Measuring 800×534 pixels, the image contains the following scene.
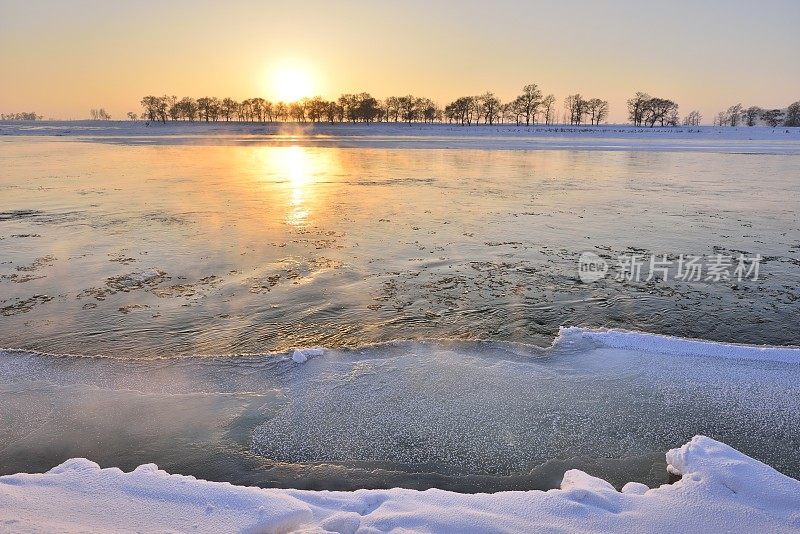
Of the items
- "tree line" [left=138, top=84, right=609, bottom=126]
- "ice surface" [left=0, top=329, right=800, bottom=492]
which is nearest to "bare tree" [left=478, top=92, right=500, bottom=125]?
"tree line" [left=138, top=84, right=609, bottom=126]

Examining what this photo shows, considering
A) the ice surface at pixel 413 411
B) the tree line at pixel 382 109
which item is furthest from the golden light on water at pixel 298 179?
the tree line at pixel 382 109

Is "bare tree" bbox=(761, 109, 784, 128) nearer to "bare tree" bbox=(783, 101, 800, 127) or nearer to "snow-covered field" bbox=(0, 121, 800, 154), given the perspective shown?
"bare tree" bbox=(783, 101, 800, 127)

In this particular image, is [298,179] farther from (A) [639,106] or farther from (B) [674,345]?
(A) [639,106]

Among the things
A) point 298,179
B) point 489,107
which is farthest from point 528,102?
point 298,179

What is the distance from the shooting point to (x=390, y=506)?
3.48 m

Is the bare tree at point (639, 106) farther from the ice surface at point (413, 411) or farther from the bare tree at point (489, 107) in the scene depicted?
the ice surface at point (413, 411)

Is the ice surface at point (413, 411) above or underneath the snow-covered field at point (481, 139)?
underneath

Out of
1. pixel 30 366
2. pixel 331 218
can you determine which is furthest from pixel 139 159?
pixel 30 366

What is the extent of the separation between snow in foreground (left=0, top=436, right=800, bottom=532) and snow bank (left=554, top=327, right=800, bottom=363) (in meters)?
2.47

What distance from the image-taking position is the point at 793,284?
8.34 meters

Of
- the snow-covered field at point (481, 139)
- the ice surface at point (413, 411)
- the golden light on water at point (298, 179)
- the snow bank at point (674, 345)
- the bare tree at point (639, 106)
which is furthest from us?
the bare tree at point (639, 106)

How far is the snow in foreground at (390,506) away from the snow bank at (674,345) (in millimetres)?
2466

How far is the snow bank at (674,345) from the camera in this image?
6004 millimetres

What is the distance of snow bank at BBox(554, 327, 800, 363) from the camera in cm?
600
